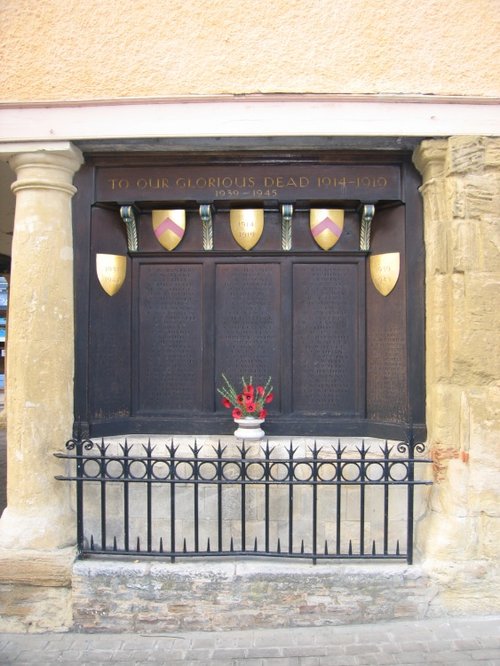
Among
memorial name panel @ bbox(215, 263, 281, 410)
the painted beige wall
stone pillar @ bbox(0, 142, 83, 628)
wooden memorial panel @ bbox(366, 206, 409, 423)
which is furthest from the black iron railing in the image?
the painted beige wall

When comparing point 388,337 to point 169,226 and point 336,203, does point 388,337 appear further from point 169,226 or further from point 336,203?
point 169,226

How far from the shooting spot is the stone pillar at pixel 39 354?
3.97 meters

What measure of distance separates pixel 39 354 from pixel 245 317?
1629 mm

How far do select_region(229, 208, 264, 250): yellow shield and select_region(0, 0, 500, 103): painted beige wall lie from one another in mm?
903

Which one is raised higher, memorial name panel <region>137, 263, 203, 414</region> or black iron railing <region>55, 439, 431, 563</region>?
memorial name panel <region>137, 263, 203, 414</region>

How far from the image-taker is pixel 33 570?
3.82 metres

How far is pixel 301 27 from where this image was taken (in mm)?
4039

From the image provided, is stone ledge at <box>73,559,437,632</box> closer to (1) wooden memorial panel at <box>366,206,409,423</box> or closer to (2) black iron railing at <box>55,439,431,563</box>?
(2) black iron railing at <box>55,439,431,563</box>

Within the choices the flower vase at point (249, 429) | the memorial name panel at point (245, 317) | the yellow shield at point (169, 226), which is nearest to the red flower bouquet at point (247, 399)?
the flower vase at point (249, 429)

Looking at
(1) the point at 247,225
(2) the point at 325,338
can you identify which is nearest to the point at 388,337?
(2) the point at 325,338

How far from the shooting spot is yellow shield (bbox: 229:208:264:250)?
14.6 feet

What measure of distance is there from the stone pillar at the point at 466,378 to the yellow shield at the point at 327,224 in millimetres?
782

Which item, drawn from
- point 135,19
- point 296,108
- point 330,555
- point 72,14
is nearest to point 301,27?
point 296,108

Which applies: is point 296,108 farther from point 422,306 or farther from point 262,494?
point 262,494
